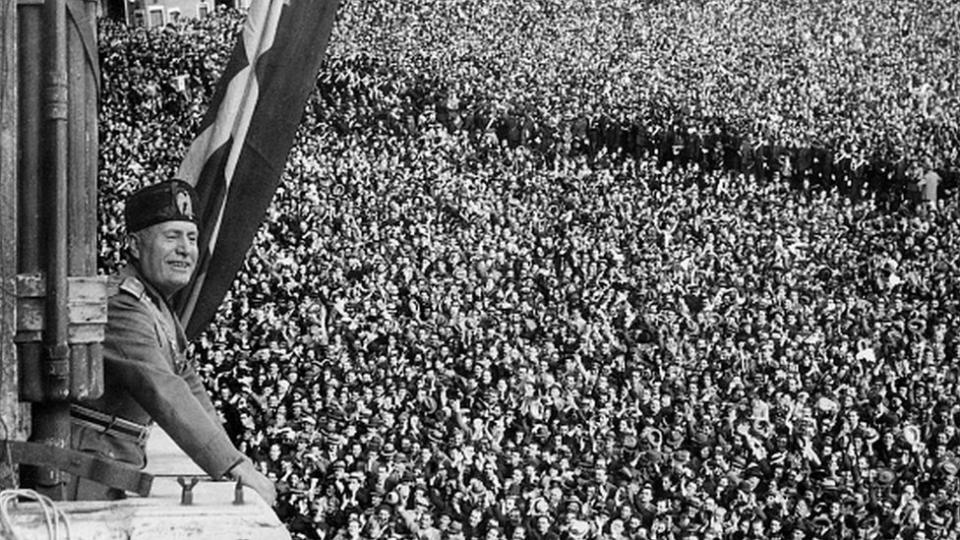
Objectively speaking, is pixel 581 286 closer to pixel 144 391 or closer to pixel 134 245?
pixel 134 245

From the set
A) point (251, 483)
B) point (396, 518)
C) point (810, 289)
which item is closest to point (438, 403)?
point (396, 518)

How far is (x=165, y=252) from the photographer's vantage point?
4105 mm

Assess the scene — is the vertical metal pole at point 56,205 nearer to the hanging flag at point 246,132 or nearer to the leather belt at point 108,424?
the leather belt at point 108,424

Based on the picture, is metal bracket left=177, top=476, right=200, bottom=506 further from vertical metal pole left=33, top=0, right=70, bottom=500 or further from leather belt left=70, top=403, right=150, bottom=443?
leather belt left=70, top=403, right=150, bottom=443

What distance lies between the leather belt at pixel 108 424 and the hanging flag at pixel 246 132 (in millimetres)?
1038

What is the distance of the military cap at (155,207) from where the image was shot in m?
4.09

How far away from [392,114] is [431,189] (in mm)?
6368

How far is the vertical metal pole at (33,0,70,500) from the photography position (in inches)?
131

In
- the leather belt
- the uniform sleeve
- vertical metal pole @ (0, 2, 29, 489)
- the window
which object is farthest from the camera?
the window

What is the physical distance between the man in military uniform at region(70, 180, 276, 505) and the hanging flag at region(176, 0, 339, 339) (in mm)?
670

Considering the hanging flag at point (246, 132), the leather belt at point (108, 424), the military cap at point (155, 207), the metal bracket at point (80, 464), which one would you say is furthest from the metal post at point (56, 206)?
the hanging flag at point (246, 132)

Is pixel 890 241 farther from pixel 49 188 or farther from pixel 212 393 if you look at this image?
pixel 49 188

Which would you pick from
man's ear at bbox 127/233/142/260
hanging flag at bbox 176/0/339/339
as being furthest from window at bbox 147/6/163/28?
man's ear at bbox 127/233/142/260

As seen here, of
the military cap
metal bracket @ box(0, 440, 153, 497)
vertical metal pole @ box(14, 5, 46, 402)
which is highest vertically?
vertical metal pole @ box(14, 5, 46, 402)
